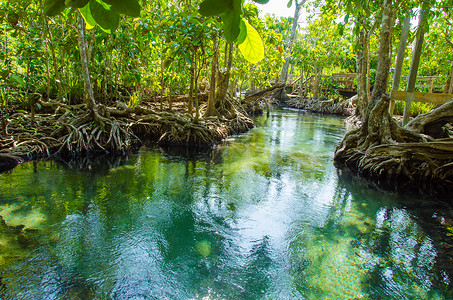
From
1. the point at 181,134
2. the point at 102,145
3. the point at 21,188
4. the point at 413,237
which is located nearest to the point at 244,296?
the point at 413,237

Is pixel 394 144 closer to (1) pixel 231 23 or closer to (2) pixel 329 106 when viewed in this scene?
(1) pixel 231 23

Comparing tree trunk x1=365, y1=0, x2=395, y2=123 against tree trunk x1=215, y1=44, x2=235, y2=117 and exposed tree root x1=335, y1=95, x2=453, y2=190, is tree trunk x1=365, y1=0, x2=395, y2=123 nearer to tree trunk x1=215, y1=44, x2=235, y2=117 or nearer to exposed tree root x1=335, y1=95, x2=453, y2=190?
exposed tree root x1=335, y1=95, x2=453, y2=190

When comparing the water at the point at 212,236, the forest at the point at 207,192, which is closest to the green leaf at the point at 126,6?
the forest at the point at 207,192

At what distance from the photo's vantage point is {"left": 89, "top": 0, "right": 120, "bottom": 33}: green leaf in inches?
25.1

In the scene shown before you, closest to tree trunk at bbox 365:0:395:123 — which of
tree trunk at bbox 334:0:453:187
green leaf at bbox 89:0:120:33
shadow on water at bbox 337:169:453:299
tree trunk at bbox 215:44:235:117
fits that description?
tree trunk at bbox 334:0:453:187

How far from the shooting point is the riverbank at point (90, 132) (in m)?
6.16

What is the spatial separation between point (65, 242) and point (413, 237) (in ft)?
13.8

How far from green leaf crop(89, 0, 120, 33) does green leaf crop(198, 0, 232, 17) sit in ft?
0.69

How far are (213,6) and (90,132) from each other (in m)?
7.27

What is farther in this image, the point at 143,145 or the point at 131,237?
the point at 143,145

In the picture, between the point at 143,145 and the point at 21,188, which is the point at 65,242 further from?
the point at 143,145

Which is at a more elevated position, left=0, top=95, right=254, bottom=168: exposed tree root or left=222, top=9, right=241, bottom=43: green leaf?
left=222, top=9, right=241, bottom=43: green leaf

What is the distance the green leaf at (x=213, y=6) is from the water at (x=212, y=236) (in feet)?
8.24

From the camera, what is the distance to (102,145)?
22.8 feet
